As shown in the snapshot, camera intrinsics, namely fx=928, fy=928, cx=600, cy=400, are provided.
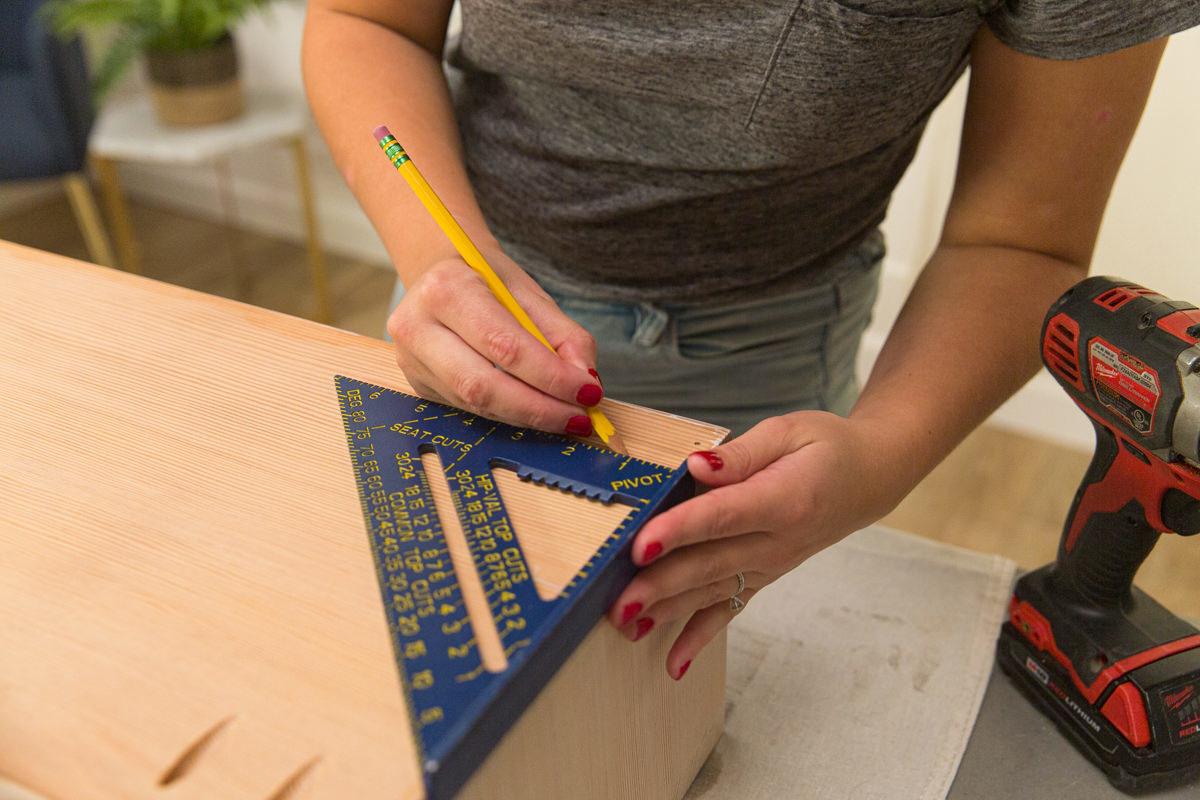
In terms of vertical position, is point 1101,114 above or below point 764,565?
above

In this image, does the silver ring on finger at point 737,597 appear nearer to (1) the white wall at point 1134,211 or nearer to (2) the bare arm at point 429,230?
(2) the bare arm at point 429,230

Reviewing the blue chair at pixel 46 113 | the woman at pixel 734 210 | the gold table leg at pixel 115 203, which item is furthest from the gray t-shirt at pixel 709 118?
the gold table leg at pixel 115 203

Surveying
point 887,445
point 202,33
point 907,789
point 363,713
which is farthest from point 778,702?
point 202,33

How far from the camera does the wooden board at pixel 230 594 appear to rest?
0.39 meters

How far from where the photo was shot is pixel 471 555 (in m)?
0.47

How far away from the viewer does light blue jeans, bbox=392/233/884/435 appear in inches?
32.6

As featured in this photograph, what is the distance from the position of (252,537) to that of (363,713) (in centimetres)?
14

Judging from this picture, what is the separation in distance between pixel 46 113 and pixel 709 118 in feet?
6.58

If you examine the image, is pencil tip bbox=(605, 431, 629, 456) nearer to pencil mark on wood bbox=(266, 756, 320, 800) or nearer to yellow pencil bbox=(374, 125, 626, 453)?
yellow pencil bbox=(374, 125, 626, 453)

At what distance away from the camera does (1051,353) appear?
23.7 inches

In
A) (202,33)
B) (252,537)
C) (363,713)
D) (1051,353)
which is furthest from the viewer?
(202,33)

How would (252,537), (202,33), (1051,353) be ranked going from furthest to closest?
(202,33) < (1051,353) < (252,537)

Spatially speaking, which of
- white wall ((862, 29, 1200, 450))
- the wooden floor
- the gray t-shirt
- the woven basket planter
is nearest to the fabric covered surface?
the gray t-shirt

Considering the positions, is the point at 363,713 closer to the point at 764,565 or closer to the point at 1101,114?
the point at 764,565
